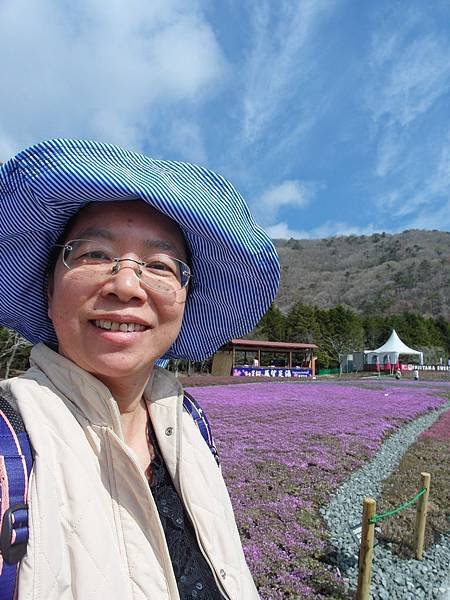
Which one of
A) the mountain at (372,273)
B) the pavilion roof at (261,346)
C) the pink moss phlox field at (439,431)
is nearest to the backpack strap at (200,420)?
the pink moss phlox field at (439,431)

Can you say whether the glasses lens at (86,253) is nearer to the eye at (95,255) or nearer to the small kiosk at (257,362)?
the eye at (95,255)

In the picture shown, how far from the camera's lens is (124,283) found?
3.69ft

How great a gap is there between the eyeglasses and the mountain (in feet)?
305

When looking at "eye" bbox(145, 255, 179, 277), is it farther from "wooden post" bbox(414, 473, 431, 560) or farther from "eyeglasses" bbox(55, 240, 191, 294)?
"wooden post" bbox(414, 473, 431, 560)

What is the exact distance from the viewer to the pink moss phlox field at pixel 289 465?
4305 millimetres

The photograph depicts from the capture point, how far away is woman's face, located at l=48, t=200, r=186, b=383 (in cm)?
112

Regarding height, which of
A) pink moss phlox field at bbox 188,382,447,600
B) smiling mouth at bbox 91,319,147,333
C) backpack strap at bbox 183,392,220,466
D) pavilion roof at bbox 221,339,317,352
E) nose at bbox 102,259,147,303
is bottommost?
pink moss phlox field at bbox 188,382,447,600

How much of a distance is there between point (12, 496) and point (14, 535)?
0.07 m

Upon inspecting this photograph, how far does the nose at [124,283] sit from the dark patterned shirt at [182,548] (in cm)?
61

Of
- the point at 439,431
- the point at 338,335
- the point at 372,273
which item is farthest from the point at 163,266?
the point at 372,273

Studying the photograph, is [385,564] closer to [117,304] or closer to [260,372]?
[117,304]

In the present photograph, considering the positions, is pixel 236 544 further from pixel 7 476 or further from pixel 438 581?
pixel 438 581

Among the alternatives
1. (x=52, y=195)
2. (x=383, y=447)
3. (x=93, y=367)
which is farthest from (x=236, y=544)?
(x=383, y=447)

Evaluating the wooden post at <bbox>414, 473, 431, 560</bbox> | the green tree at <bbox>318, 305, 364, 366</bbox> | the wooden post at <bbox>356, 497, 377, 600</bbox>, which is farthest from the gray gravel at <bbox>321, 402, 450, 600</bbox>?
the green tree at <bbox>318, 305, 364, 366</bbox>
